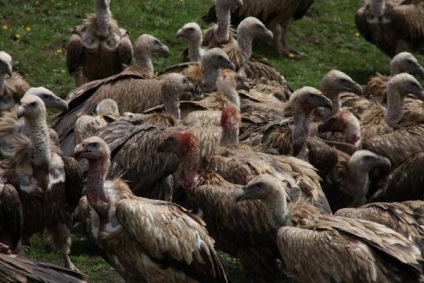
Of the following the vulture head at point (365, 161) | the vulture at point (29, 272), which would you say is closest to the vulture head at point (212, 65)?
the vulture head at point (365, 161)

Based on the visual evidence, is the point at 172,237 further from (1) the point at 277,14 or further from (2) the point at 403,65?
(1) the point at 277,14

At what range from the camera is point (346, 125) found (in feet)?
44.5

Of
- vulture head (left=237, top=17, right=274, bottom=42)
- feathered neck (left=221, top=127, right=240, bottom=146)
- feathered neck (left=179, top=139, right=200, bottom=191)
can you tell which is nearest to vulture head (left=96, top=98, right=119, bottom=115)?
feathered neck (left=221, top=127, right=240, bottom=146)

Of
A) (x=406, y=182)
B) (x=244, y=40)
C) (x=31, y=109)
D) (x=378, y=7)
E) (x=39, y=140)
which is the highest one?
(x=31, y=109)

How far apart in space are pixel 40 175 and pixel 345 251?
300 cm

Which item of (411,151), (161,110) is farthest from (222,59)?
(411,151)

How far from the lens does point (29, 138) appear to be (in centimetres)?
1161

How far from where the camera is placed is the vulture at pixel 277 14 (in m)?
19.5

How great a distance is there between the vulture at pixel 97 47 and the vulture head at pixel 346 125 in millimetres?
3615

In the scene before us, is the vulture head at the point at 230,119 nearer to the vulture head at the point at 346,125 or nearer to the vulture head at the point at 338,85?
the vulture head at the point at 346,125

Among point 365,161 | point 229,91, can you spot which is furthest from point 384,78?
point 365,161

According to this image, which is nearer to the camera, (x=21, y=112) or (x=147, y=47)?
(x=21, y=112)

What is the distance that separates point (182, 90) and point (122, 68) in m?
3.03

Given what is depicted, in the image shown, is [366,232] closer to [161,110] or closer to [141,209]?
[141,209]
